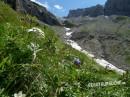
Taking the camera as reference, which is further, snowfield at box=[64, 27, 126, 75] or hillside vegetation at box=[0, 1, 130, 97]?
snowfield at box=[64, 27, 126, 75]

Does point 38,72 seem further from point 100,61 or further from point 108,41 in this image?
point 108,41

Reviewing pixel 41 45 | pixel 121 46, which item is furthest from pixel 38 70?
pixel 121 46

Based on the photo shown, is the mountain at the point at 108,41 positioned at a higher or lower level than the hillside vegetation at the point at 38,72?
lower

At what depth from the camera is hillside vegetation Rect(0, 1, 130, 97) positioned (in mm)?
6582

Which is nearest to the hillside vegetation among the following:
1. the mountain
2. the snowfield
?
the snowfield

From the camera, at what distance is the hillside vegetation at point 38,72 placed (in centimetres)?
658

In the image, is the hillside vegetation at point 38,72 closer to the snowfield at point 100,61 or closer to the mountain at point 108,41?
the snowfield at point 100,61

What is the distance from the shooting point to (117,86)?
842 centimetres

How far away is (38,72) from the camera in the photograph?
6.73 meters

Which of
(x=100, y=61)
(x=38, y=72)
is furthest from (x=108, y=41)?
(x=38, y=72)

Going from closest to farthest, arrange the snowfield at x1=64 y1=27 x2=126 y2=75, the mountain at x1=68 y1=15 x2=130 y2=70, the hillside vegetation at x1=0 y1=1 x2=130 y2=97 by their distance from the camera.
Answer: the hillside vegetation at x1=0 y1=1 x2=130 y2=97 < the snowfield at x1=64 y1=27 x2=126 y2=75 < the mountain at x1=68 y1=15 x2=130 y2=70

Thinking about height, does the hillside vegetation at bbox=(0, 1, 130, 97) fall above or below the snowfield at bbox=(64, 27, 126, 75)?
above

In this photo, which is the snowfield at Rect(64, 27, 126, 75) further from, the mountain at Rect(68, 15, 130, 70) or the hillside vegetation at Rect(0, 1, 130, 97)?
the mountain at Rect(68, 15, 130, 70)

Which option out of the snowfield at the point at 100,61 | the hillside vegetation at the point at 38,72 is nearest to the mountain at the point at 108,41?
the snowfield at the point at 100,61
